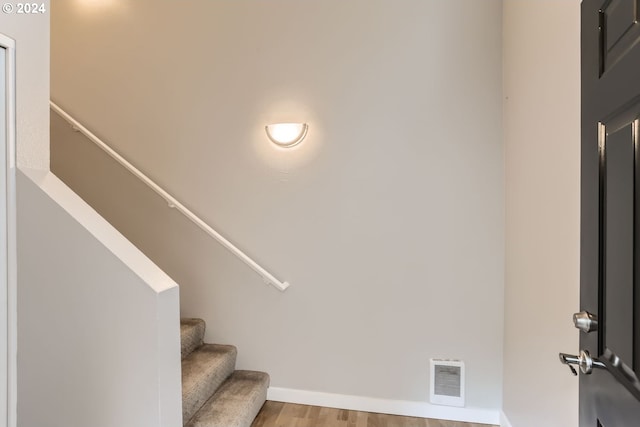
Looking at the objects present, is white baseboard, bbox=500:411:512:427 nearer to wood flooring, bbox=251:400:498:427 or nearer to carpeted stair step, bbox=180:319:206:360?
wood flooring, bbox=251:400:498:427

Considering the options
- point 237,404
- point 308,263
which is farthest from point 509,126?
point 237,404

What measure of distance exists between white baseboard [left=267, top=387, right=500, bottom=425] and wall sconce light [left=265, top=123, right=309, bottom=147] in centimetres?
162

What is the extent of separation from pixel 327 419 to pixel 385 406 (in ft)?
1.23

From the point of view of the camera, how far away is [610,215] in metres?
0.81

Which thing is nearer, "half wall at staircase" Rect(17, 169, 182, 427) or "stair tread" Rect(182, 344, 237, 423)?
"half wall at staircase" Rect(17, 169, 182, 427)

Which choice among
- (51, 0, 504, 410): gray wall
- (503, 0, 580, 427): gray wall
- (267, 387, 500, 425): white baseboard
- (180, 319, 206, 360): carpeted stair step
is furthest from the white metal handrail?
(503, 0, 580, 427): gray wall

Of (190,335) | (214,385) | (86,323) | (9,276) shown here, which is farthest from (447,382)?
(9,276)

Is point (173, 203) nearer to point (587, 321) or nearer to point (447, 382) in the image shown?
point (447, 382)

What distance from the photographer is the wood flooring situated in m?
2.24

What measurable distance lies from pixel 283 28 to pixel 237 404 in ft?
7.59

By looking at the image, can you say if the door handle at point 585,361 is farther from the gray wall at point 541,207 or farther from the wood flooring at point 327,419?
the wood flooring at point 327,419

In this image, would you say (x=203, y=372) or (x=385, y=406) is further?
(x=385, y=406)

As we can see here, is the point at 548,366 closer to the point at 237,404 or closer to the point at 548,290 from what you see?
the point at 548,290

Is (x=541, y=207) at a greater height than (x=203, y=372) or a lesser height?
greater
